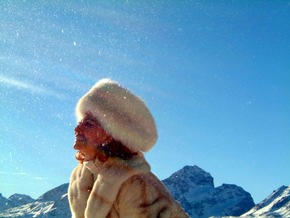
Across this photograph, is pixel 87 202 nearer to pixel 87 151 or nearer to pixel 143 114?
pixel 87 151

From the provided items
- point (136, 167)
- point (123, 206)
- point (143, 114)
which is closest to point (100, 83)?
point (143, 114)

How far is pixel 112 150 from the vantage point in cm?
398

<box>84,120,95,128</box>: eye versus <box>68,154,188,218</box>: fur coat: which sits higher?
<box>84,120,95,128</box>: eye

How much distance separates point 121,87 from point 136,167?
0.87 m

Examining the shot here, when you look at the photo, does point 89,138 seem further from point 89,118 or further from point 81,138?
point 89,118

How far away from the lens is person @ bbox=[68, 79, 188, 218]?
375 centimetres

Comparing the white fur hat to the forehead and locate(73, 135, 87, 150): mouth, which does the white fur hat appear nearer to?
the forehead

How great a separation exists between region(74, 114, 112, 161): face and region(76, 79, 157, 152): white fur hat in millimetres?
68

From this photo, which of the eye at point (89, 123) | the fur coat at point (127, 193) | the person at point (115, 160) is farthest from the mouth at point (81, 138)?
the fur coat at point (127, 193)

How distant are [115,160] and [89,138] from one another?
319 mm

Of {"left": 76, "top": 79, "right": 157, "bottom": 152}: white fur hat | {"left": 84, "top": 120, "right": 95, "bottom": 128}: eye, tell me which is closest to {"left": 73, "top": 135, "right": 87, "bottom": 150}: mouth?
{"left": 84, "top": 120, "right": 95, "bottom": 128}: eye

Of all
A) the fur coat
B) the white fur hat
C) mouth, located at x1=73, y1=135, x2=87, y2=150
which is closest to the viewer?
the fur coat

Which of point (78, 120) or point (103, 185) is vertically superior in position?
point (78, 120)

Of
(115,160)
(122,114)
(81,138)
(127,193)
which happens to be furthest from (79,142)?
(127,193)
